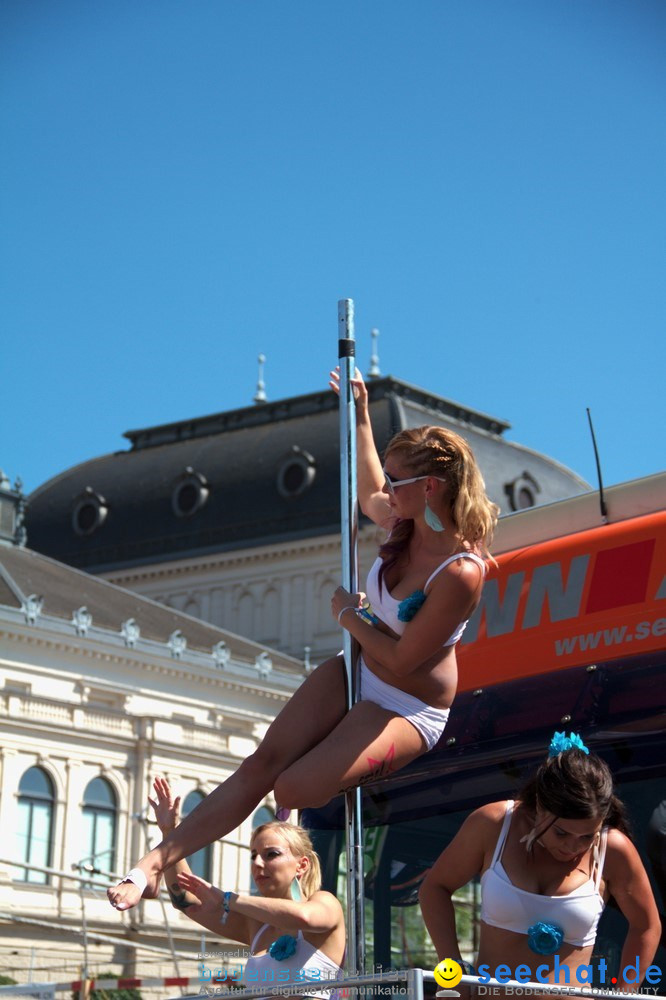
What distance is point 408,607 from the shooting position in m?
4.93

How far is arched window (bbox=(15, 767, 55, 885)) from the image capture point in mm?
46250

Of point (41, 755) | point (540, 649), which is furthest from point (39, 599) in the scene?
point (540, 649)

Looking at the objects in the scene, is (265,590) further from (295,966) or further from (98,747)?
→ (295,966)

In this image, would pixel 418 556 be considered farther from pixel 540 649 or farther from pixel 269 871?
pixel 540 649

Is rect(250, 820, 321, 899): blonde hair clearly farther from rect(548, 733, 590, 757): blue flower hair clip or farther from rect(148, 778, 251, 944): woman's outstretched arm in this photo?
rect(548, 733, 590, 757): blue flower hair clip

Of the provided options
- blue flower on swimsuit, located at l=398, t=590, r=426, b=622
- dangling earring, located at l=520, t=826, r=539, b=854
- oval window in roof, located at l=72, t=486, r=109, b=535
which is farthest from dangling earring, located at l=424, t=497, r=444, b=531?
oval window in roof, located at l=72, t=486, r=109, b=535

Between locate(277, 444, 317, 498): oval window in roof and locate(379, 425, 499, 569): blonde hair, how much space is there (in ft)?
240

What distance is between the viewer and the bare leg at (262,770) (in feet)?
15.6

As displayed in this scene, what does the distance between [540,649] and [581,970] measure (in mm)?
2526

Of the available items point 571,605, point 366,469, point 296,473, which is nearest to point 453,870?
point 366,469

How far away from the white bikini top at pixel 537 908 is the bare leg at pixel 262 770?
70cm

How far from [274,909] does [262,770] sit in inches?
34.3

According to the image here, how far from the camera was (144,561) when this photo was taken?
83.2m

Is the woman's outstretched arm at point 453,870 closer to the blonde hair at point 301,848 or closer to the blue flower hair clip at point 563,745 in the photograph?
the blue flower hair clip at point 563,745
